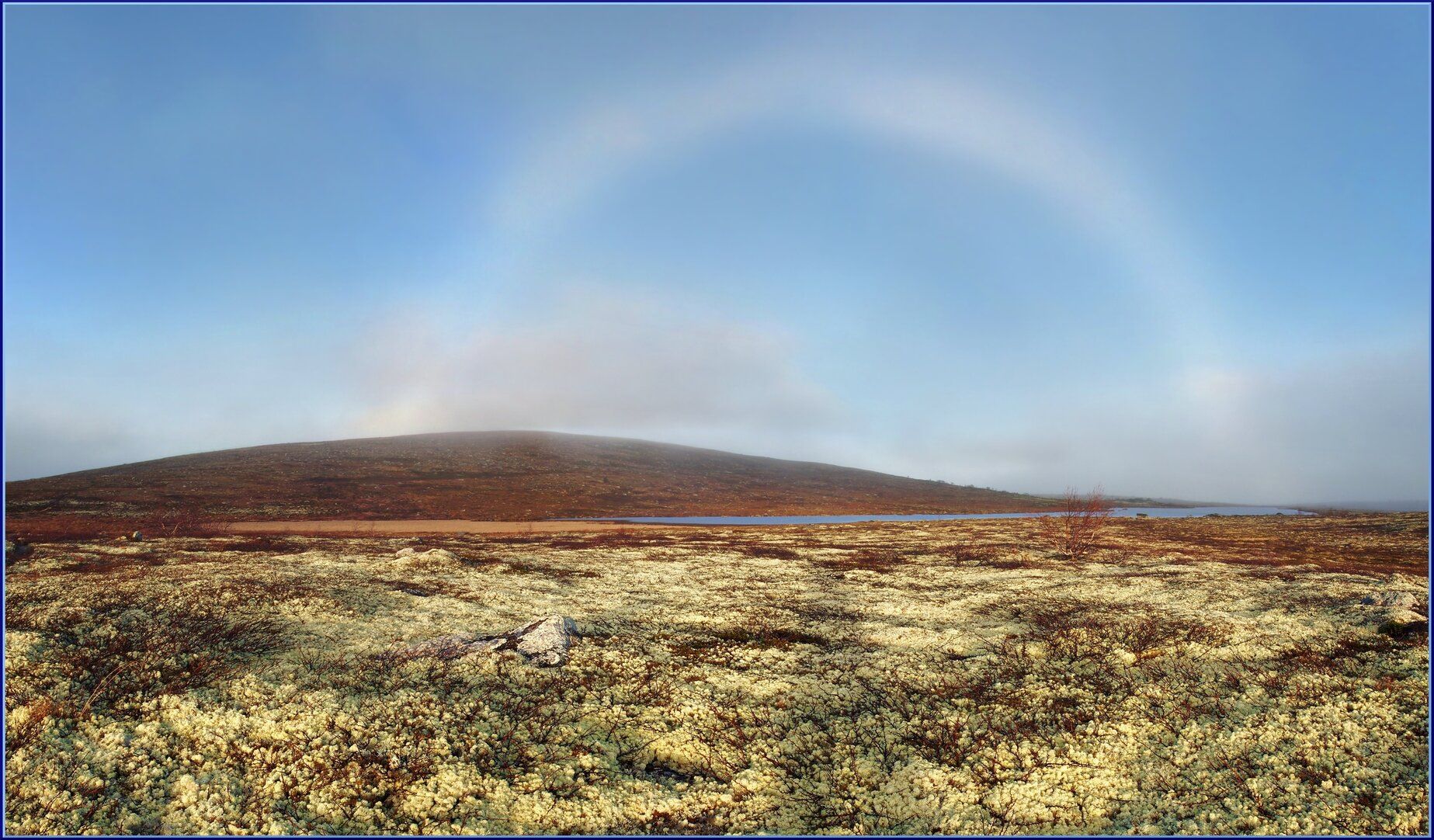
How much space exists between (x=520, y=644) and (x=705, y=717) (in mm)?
5341

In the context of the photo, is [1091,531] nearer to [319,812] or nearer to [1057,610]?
[1057,610]

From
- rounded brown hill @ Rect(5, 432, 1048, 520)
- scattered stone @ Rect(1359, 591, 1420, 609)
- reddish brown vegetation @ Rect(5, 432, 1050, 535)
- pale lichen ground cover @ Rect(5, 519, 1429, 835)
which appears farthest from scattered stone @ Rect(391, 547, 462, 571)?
rounded brown hill @ Rect(5, 432, 1048, 520)

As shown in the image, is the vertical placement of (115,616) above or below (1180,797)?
above

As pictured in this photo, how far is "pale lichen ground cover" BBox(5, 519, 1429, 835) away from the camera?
348 inches

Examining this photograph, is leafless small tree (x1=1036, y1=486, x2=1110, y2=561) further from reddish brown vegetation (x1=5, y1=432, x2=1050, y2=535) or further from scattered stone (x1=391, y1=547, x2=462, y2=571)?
reddish brown vegetation (x1=5, y1=432, x2=1050, y2=535)

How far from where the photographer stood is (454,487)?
120m

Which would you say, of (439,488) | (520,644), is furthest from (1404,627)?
(439,488)

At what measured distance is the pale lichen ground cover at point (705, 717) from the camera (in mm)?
8828

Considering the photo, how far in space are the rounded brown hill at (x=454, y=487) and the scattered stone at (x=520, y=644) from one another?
269 ft

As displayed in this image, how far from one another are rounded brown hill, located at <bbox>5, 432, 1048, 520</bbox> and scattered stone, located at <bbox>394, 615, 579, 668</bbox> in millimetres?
81938

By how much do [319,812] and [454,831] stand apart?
6.36 ft

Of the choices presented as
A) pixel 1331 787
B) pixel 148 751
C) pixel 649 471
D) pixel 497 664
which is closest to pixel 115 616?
pixel 148 751

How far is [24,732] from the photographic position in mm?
9922

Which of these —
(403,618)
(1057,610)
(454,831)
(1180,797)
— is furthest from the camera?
(1057,610)
